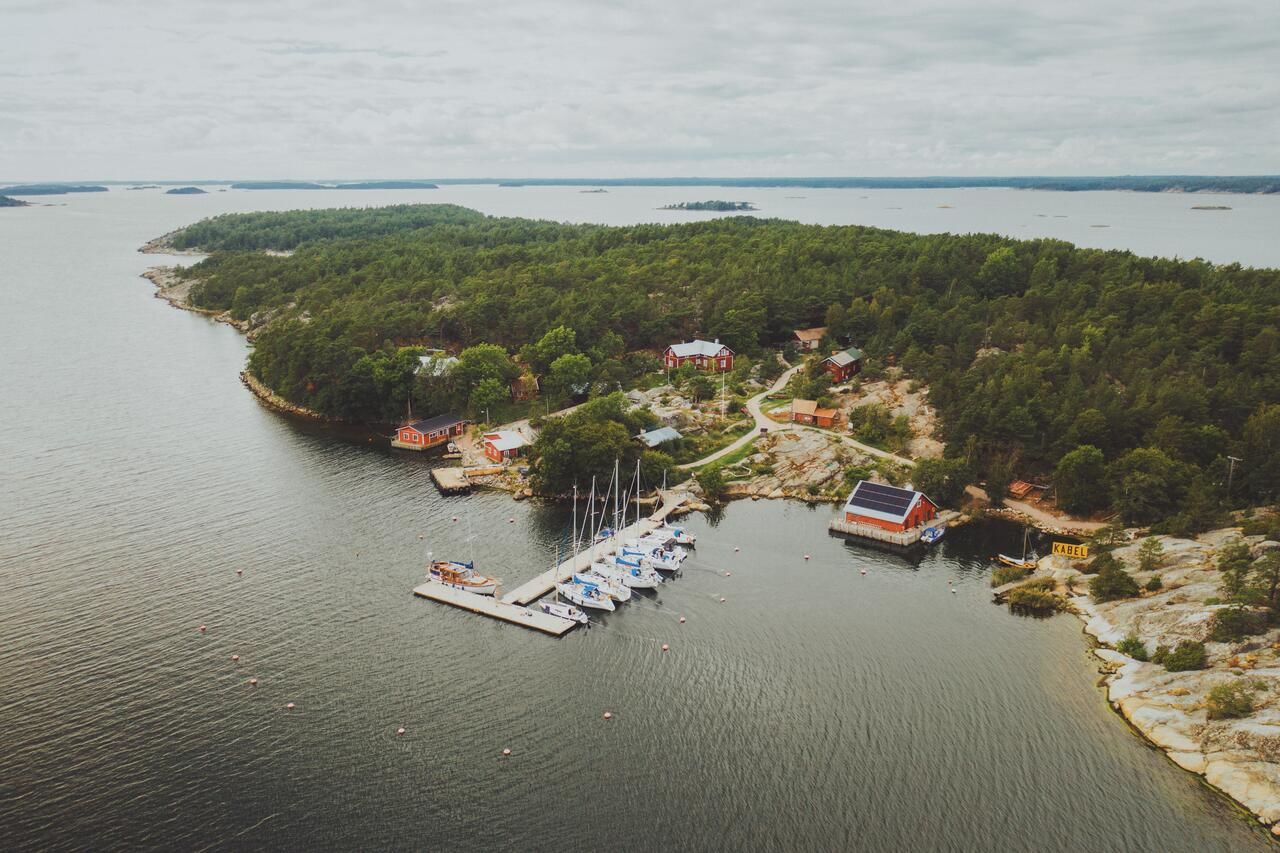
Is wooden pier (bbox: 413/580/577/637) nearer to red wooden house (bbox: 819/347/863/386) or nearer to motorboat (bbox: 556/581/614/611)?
motorboat (bbox: 556/581/614/611)

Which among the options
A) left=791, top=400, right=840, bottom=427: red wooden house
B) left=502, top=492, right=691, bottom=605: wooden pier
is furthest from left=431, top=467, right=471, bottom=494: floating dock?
left=791, top=400, right=840, bottom=427: red wooden house

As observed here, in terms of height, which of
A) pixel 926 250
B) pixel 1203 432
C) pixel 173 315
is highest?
pixel 926 250

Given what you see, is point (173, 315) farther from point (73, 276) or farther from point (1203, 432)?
point (1203, 432)

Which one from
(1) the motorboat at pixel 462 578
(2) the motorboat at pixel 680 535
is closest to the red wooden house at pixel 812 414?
(2) the motorboat at pixel 680 535

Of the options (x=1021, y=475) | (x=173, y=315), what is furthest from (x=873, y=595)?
(x=173, y=315)

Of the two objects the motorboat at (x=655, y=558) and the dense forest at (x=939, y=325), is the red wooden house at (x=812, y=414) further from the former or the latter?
the motorboat at (x=655, y=558)
